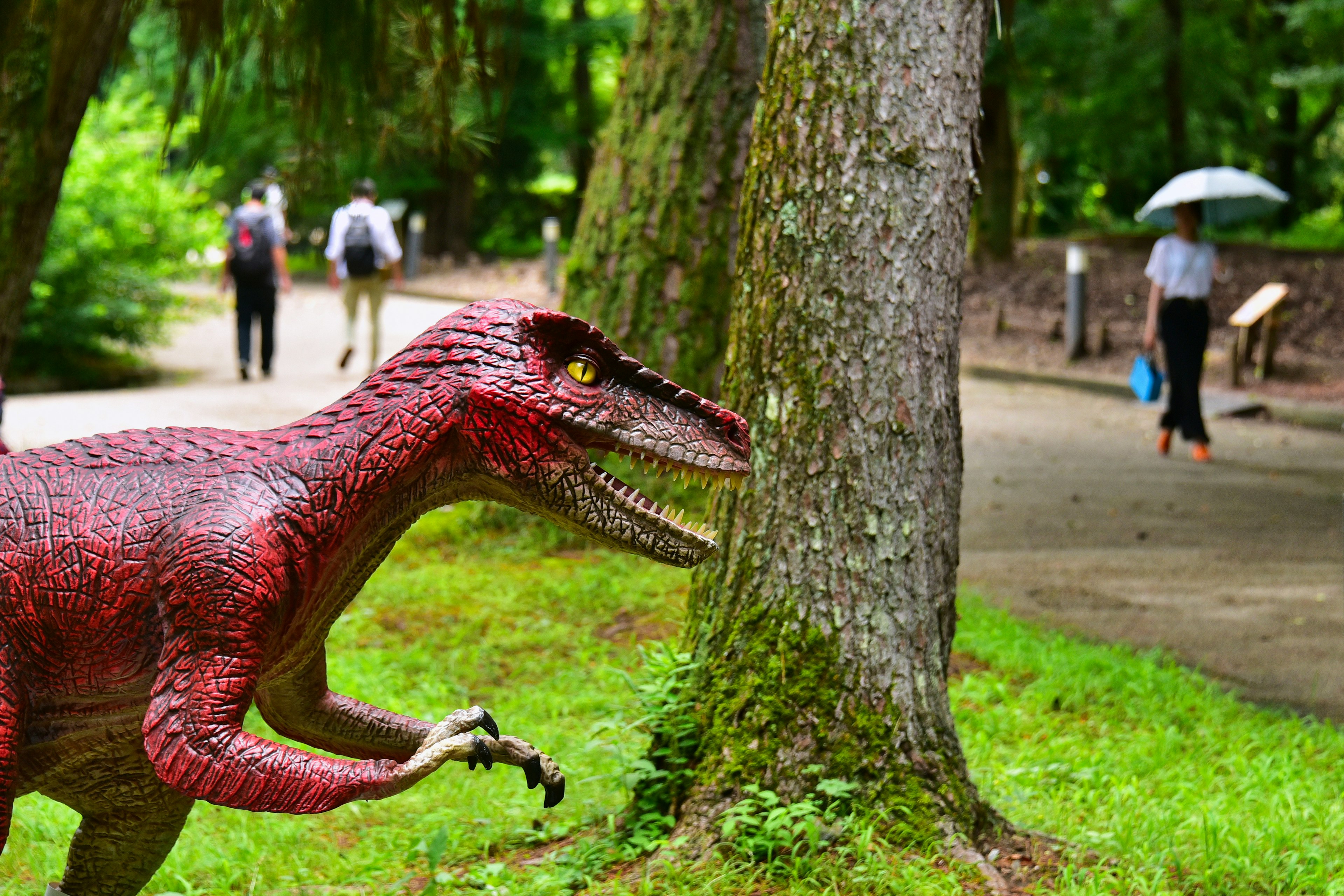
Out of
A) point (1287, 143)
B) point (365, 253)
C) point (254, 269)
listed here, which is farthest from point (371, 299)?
point (1287, 143)

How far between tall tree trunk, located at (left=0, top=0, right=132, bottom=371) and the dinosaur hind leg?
7.45 ft

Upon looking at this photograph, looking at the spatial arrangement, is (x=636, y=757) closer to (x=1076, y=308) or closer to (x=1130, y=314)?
(x=1076, y=308)

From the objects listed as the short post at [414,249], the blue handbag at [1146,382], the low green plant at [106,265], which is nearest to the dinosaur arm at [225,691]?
the blue handbag at [1146,382]

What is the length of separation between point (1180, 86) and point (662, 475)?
62.5 feet

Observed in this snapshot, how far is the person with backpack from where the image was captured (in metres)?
13.2

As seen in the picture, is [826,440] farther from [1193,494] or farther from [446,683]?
[1193,494]

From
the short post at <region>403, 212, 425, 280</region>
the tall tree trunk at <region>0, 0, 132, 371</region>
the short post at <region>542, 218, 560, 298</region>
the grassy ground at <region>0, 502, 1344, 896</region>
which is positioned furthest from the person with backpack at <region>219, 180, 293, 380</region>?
the short post at <region>403, 212, 425, 280</region>

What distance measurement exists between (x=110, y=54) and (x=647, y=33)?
361 centimetres

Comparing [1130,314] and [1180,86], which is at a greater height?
[1180,86]

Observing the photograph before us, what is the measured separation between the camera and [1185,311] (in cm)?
1003

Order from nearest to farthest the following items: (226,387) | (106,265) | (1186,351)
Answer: (1186,351)
(226,387)
(106,265)

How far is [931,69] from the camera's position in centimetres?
352

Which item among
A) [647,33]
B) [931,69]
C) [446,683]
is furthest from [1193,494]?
[931,69]

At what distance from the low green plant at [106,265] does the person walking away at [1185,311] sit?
9.15 m
